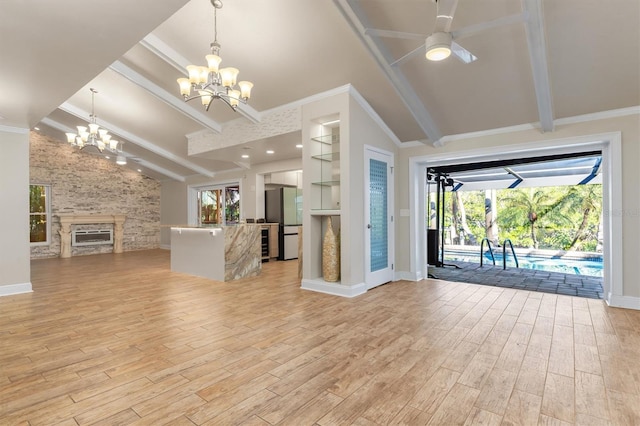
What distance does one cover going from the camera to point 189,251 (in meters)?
6.02

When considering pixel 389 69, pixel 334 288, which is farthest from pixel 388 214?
pixel 389 69

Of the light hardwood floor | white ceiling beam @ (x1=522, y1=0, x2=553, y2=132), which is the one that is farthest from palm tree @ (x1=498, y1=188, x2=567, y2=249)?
white ceiling beam @ (x1=522, y1=0, x2=553, y2=132)

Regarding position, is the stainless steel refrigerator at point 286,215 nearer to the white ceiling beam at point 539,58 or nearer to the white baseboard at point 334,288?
the white baseboard at point 334,288

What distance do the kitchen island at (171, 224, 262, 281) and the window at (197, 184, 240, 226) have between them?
3234mm

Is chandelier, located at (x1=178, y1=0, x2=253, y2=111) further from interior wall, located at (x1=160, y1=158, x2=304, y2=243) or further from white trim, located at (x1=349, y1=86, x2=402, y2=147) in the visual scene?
interior wall, located at (x1=160, y1=158, x2=304, y2=243)

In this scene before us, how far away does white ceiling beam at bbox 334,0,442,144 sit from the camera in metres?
3.02

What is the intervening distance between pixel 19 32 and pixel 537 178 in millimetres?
10132

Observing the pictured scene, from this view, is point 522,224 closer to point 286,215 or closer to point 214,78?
point 286,215

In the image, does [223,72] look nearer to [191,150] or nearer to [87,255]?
[191,150]

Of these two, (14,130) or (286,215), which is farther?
(286,215)

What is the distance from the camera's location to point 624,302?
3.73 m

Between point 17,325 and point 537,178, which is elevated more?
point 537,178

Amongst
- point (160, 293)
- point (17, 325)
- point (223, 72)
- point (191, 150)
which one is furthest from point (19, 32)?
point (191, 150)

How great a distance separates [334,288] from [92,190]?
9.24m
